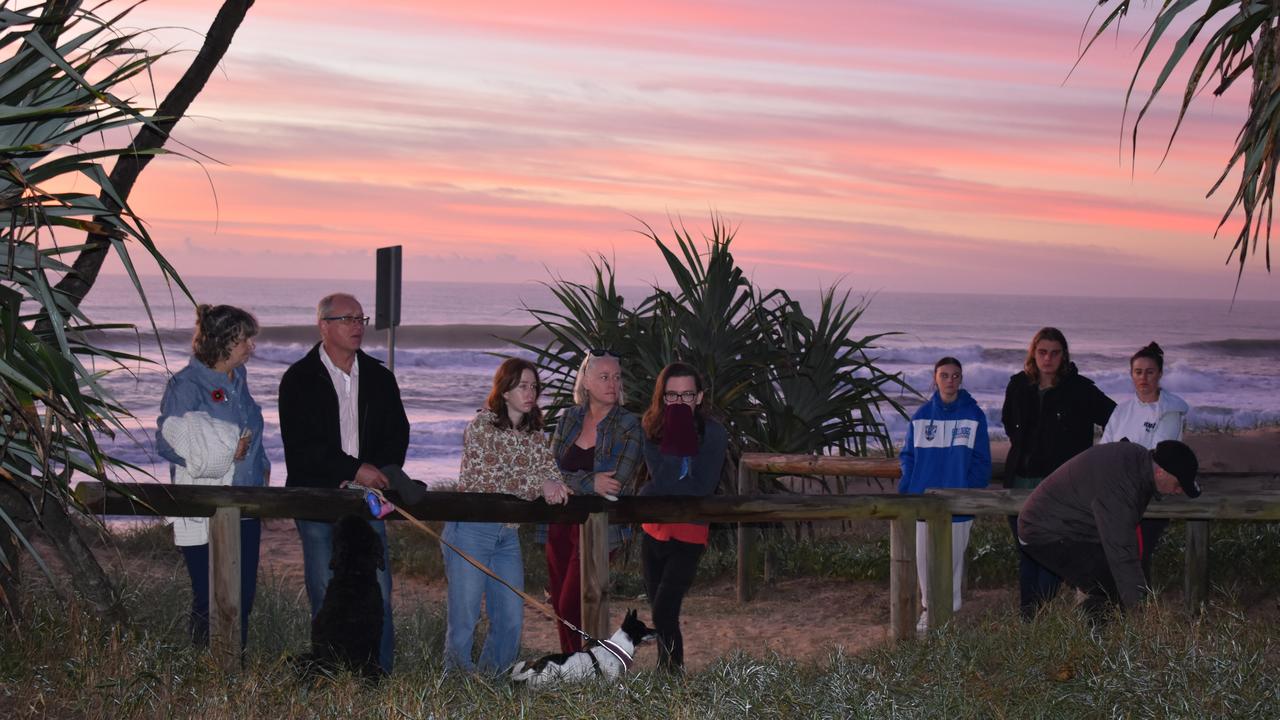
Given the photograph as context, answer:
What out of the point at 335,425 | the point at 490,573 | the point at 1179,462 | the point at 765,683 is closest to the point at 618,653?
the point at 765,683

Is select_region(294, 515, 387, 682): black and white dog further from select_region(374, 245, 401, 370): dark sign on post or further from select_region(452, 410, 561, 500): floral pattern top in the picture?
select_region(374, 245, 401, 370): dark sign on post

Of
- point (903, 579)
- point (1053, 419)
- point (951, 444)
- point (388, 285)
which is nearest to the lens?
point (903, 579)

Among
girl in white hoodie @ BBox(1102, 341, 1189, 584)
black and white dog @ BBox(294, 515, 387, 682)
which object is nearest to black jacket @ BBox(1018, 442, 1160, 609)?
girl in white hoodie @ BBox(1102, 341, 1189, 584)

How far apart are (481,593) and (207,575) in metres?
1.33

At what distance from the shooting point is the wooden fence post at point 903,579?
7.32 m

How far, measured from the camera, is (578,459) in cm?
680

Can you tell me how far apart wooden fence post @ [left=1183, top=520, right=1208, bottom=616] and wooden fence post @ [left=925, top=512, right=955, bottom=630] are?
7.15 feet

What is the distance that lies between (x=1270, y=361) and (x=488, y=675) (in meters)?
60.6

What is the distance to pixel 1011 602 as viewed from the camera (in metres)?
9.05

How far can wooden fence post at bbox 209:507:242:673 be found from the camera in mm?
6027

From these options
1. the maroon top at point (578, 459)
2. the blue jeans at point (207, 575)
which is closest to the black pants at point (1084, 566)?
the maroon top at point (578, 459)

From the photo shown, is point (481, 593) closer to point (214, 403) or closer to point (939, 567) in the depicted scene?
point (214, 403)

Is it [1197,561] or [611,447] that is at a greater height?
[611,447]

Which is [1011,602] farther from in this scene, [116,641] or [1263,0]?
[116,641]
